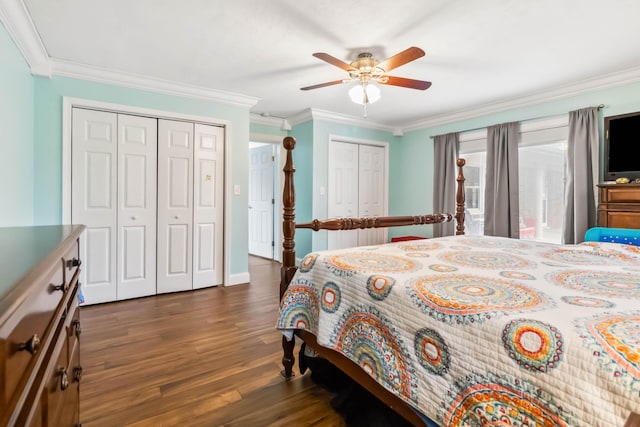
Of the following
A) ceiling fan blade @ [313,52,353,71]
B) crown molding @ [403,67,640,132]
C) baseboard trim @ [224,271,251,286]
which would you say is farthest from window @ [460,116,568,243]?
baseboard trim @ [224,271,251,286]

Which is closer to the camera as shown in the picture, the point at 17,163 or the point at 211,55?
the point at 17,163

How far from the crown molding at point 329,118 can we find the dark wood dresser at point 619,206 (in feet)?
10.1

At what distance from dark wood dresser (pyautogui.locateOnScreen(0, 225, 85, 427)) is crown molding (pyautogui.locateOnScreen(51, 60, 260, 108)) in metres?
2.63

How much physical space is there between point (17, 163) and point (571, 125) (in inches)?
206

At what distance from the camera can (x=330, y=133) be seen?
480cm

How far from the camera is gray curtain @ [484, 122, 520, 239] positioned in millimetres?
4016

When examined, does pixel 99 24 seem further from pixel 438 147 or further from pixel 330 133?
pixel 438 147

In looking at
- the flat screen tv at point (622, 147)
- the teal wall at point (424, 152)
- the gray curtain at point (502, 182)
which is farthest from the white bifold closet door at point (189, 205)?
the flat screen tv at point (622, 147)

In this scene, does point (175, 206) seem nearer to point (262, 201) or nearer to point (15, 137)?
point (15, 137)

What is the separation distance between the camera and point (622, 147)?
10.0 ft

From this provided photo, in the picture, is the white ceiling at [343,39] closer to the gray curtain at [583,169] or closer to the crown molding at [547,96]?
the crown molding at [547,96]

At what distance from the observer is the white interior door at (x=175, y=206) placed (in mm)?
3549

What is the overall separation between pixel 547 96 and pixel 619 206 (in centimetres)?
152

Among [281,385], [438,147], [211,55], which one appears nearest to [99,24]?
[211,55]
